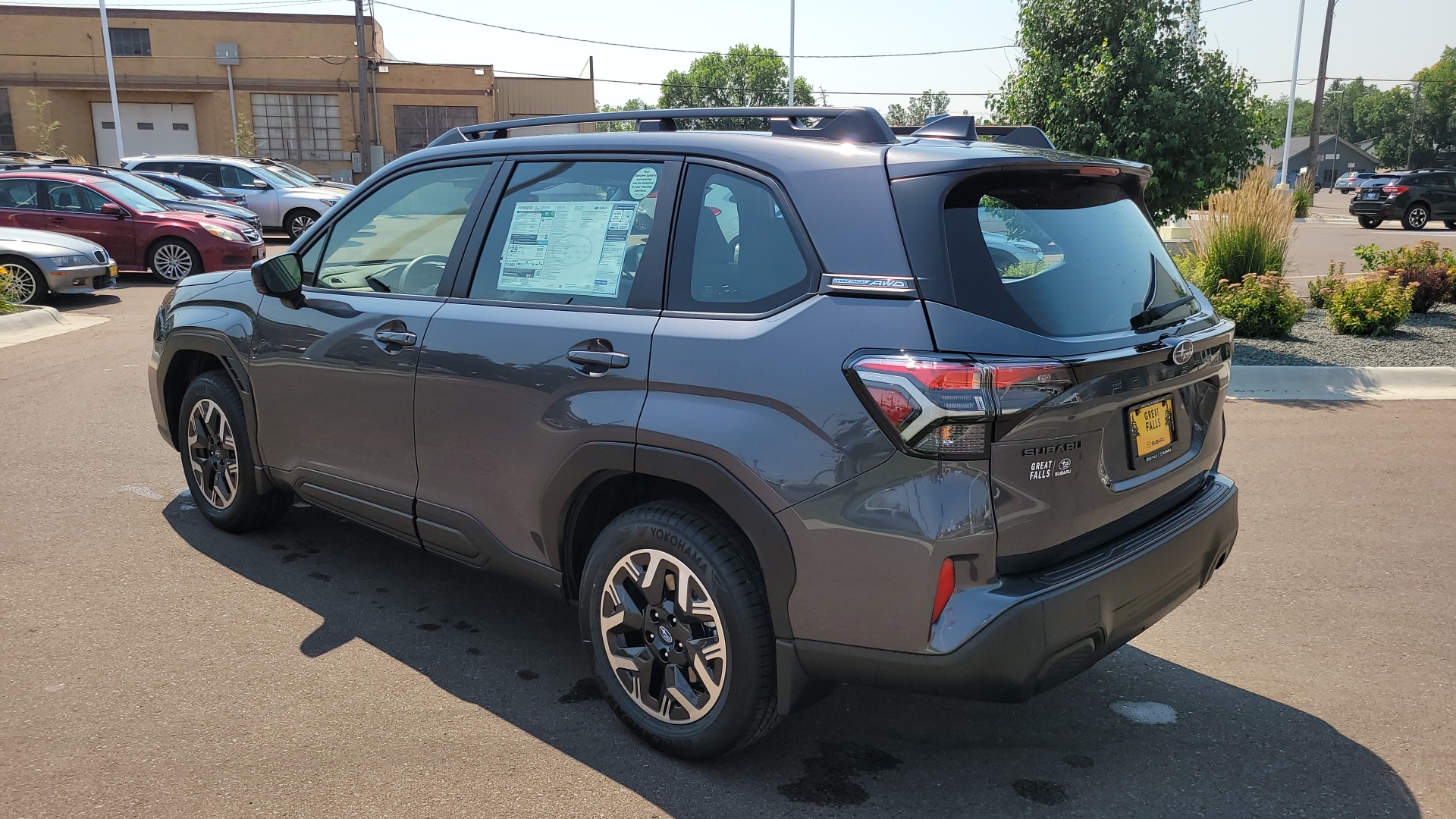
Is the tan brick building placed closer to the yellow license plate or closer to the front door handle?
the front door handle

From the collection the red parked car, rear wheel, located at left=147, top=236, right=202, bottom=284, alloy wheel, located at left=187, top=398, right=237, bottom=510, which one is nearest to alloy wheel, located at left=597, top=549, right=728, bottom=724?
alloy wheel, located at left=187, top=398, right=237, bottom=510

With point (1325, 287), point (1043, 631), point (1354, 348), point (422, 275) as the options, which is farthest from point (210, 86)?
point (1043, 631)

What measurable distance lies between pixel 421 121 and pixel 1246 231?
40813mm

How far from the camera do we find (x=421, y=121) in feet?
148

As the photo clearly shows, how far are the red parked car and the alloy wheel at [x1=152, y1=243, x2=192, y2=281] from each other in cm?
1

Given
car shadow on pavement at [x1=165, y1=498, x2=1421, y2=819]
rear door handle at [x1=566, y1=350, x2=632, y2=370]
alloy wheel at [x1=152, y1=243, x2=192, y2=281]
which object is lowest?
car shadow on pavement at [x1=165, y1=498, x2=1421, y2=819]

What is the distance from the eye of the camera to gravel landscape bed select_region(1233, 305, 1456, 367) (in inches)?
355

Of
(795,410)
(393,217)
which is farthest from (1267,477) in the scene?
(393,217)

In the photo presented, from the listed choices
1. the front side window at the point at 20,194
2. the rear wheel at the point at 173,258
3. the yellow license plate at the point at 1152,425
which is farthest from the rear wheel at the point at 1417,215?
the front side window at the point at 20,194

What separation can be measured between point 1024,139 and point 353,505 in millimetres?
2901

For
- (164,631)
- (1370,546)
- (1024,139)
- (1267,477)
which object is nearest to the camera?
(1024,139)

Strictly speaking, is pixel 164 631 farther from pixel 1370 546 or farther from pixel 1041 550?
pixel 1370 546

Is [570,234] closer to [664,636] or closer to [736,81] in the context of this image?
[664,636]

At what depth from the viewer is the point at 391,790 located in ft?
9.71
